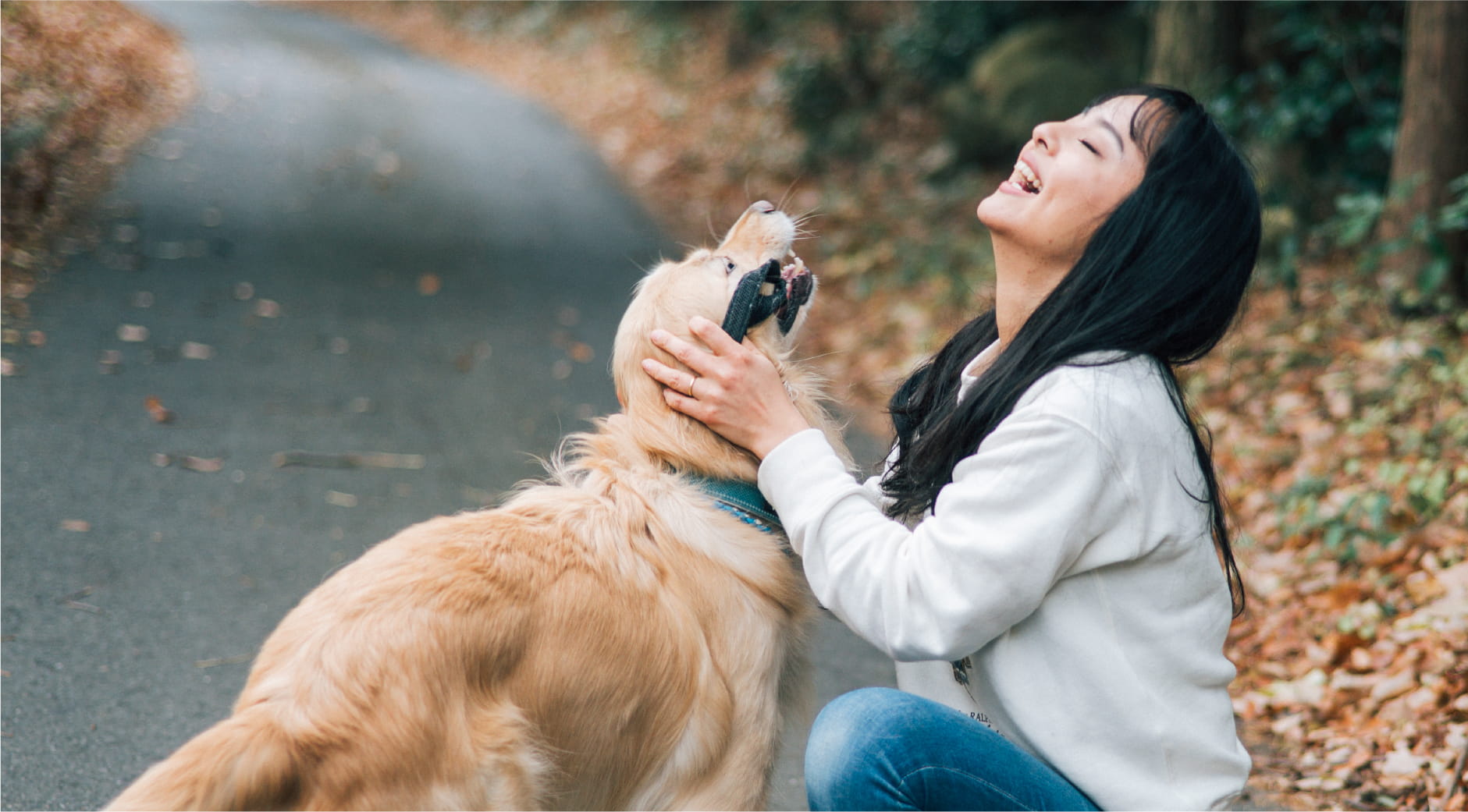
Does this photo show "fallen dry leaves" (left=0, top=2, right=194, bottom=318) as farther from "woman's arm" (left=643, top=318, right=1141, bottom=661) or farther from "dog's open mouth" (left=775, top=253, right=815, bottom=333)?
"woman's arm" (left=643, top=318, right=1141, bottom=661)

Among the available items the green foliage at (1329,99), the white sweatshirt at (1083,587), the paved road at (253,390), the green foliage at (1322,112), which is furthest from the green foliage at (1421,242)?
the white sweatshirt at (1083,587)

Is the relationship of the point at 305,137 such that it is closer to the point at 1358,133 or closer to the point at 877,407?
the point at 877,407

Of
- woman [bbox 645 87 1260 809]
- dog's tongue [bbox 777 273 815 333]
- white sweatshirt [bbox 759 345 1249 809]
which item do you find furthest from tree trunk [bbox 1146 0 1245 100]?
white sweatshirt [bbox 759 345 1249 809]

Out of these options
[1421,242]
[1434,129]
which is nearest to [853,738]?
[1421,242]

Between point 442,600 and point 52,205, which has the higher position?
point 442,600

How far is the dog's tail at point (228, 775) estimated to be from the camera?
170 centimetres

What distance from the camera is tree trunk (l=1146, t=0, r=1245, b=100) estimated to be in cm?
747

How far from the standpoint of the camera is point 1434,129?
5.38 meters

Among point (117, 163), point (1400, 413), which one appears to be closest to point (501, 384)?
point (1400, 413)

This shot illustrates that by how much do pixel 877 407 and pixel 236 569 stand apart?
3.64 metres

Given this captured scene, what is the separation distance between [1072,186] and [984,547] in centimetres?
72

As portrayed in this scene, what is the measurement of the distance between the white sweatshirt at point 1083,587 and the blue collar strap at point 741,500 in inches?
15.3

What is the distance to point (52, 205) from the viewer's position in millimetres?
7590

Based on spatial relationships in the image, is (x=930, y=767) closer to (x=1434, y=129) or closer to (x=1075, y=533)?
(x=1075, y=533)
